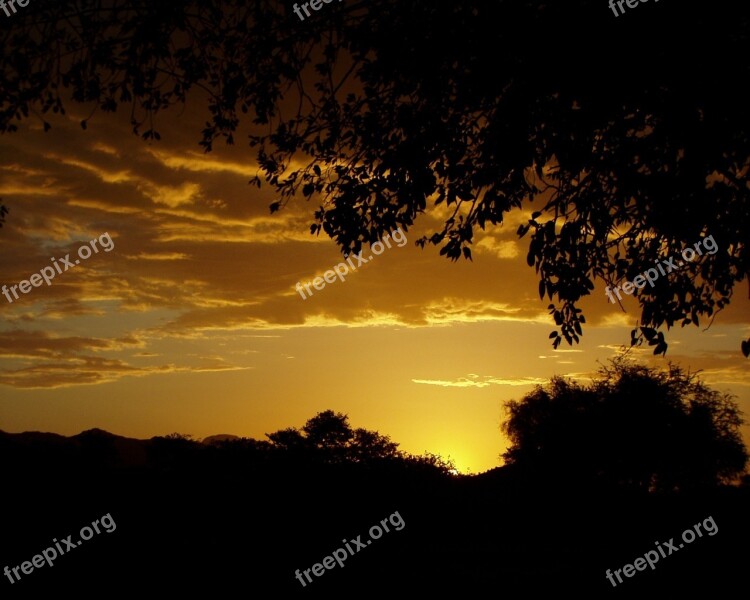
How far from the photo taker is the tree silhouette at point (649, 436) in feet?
136

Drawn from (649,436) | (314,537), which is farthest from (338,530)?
(649,436)

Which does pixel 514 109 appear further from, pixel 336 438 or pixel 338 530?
pixel 336 438

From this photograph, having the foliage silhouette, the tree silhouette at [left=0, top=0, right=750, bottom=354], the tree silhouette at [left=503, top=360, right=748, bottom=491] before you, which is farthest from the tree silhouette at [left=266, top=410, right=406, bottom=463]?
the tree silhouette at [left=0, top=0, right=750, bottom=354]

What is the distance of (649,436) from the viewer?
41.8 m

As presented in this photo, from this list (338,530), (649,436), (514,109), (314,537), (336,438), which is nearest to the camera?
(514,109)

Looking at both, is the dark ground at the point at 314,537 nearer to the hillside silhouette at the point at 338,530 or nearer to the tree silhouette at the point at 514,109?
the hillside silhouette at the point at 338,530

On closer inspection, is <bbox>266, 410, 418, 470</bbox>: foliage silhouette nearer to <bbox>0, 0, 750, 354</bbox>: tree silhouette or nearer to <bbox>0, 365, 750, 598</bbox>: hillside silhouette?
<bbox>0, 365, 750, 598</bbox>: hillside silhouette

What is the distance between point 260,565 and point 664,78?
12.6 metres

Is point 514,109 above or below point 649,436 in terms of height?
above

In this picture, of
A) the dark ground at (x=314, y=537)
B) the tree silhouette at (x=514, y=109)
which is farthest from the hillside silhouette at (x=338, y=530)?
the tree silhouette at (x=514, y=109)

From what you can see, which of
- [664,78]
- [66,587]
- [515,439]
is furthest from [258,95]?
[515,439]

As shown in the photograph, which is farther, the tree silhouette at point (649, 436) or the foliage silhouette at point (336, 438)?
the foliage silhouette at point (336, 438)

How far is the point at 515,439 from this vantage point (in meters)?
49.7

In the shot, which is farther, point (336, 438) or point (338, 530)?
point (336, 438)
